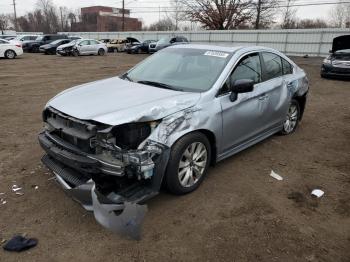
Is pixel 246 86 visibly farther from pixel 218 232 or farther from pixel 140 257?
pixel 140 257

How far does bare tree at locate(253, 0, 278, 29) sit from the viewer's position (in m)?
43.1

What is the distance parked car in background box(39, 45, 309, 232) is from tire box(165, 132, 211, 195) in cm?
1

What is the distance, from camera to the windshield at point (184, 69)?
4.26m

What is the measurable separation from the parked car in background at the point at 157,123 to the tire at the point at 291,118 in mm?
882

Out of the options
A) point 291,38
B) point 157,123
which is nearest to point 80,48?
point 291,38

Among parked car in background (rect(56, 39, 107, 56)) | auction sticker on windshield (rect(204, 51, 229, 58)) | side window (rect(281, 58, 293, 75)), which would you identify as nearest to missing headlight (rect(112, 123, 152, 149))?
auction sticker on windshield (rect(204, 51, 229, 58))

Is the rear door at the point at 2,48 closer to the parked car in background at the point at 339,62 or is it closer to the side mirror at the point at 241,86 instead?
the parked car in background at the point at 339,62

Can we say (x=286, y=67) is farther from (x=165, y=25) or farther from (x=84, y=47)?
(x=165, y=25)

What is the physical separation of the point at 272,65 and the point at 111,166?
3370 mm

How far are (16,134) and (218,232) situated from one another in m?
4.54

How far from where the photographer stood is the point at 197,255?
300 centimetres

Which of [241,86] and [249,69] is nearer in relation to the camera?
[241,86]

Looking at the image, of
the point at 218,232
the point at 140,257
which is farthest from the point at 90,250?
the point at 218,232

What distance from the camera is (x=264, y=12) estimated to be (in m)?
43.9
